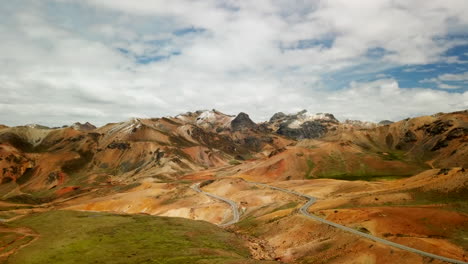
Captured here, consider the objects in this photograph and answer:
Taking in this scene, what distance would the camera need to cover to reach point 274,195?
145m

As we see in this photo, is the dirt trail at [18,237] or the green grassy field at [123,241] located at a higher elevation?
the dirt trail at [18,237]

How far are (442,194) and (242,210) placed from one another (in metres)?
71.9

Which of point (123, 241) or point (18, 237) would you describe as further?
point (123, 241)

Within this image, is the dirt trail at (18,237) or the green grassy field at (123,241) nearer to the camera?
the green grassy field at (123,241)

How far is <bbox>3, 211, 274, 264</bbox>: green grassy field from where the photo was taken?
58812mm

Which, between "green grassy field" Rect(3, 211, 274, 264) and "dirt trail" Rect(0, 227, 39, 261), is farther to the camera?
"dirt trail" Rect(0, 227, 39, 261)

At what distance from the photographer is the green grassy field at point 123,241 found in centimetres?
5881

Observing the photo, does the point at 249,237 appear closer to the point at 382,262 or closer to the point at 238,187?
the point at 382,262

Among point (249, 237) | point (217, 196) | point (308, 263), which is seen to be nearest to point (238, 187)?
point (217, 196)

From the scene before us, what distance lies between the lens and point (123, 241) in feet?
232

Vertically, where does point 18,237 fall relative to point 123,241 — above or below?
above

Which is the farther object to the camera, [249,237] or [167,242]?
[249,237]

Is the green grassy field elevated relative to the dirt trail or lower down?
lower down

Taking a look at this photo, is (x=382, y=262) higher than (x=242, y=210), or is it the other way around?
(x=382, y=262)
